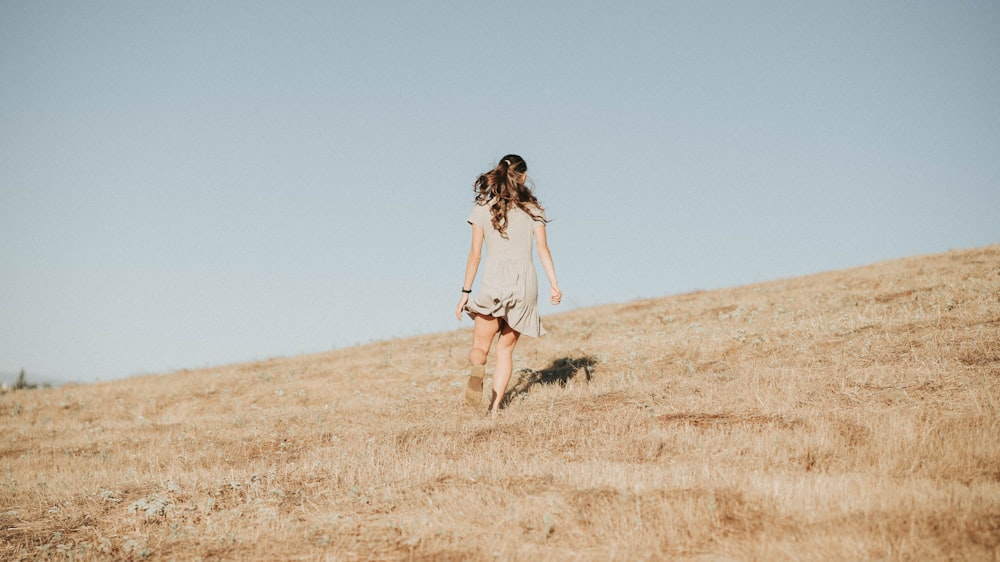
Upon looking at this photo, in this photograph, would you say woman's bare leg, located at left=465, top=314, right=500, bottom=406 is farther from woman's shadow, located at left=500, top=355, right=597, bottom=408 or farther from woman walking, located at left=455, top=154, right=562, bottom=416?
woman's shadow, located at left=500, top=355, right=597, bottom=408

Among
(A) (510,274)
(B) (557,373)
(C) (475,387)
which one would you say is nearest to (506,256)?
(A) (510,274)

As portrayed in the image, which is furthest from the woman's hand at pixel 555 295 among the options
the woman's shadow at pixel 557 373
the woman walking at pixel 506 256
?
the woman's shadow at pixel 557 373

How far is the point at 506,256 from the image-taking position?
7.91m

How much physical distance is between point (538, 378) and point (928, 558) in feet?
27.8

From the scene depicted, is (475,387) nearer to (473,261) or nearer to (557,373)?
(473,261)

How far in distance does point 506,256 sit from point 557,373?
5.01m

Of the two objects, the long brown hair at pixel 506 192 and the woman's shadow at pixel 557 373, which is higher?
the long brown hair at pixel 506 192

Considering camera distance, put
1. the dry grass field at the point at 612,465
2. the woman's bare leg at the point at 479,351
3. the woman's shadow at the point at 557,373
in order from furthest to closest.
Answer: the woman's shadow at the point at 557,373, the woman's bare leg at the point at 479,351, the dry grass field at the point at 612,465

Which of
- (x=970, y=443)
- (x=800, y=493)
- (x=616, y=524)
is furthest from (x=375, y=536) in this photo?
(x=970, y=443)

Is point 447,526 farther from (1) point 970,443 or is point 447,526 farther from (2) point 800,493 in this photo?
(1) point 970,443

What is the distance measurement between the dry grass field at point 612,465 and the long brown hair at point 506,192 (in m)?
2.31

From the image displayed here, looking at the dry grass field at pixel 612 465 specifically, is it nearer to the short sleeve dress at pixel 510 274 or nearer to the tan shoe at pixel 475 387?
the tan shoe at pixel 475 387

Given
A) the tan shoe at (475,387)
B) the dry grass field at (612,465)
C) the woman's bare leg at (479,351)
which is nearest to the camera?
the dry grass field at (612,465)

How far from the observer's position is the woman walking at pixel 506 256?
7.83 metres
